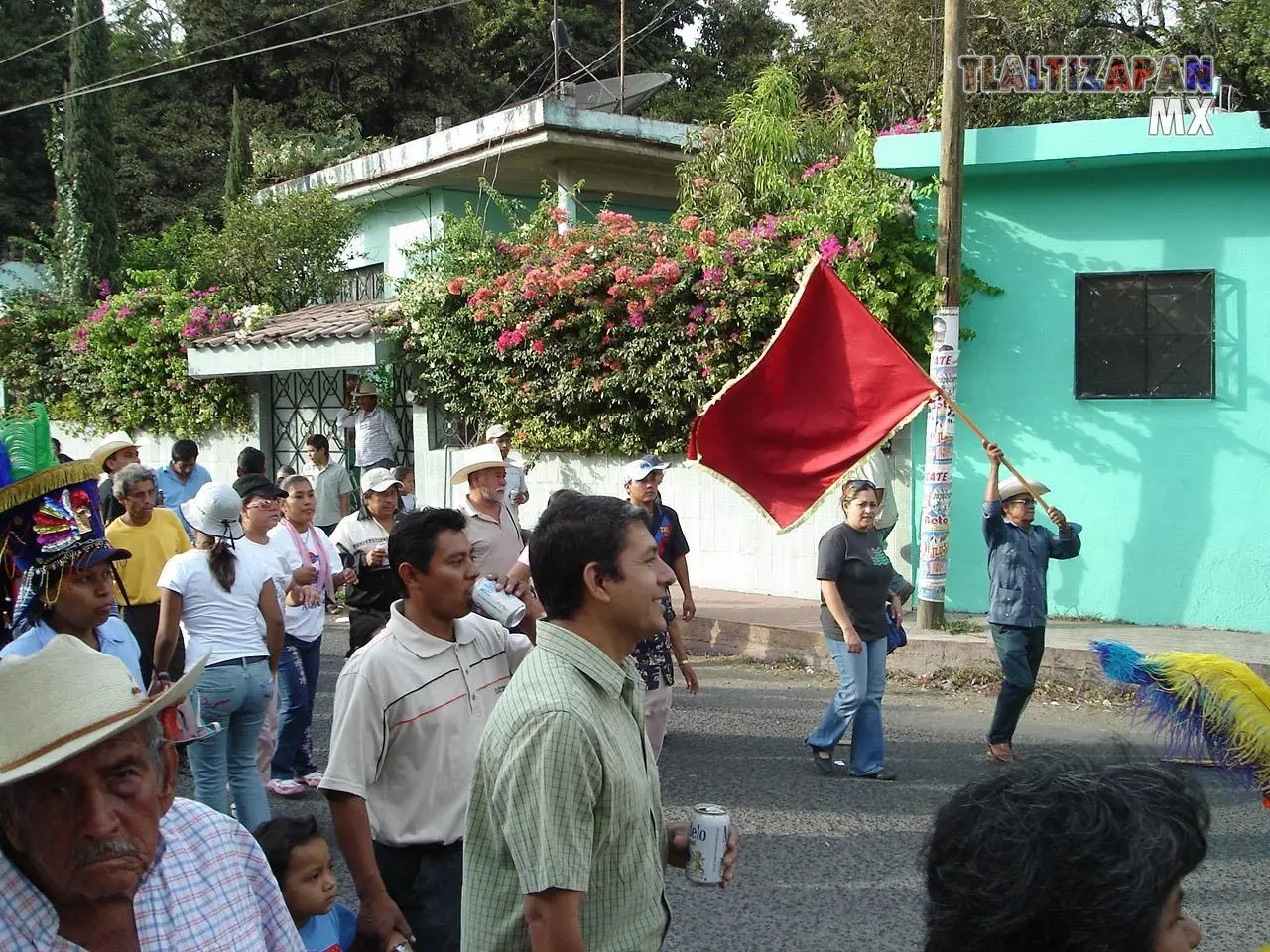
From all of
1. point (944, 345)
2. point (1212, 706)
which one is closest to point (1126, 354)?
point (944, 345)

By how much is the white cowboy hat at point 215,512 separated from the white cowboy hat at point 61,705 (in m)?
3.34

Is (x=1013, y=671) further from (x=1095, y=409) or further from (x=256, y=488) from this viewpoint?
(x=256, y=488)

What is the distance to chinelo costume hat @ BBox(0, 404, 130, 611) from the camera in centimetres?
347

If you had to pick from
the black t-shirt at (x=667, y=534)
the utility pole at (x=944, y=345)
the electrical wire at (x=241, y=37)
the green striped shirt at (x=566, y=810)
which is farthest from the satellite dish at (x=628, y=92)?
the green striped shirt at (x=566, y=810)

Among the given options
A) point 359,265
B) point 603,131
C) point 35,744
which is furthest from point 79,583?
point 359,265

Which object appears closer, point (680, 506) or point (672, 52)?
point (680, 506)

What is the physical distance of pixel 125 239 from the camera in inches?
893

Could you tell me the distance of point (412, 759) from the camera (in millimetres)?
3191

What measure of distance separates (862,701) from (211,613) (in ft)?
11.4

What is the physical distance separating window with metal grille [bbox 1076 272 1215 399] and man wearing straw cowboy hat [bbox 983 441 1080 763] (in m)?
3.52

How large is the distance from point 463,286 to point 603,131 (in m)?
3.11

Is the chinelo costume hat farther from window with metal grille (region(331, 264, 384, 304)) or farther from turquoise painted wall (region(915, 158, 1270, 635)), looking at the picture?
window with metal grille (region(331, 264, 384, 304))

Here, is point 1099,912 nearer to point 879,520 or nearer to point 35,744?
point 35,744

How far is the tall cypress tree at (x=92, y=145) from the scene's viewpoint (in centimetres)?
2069
